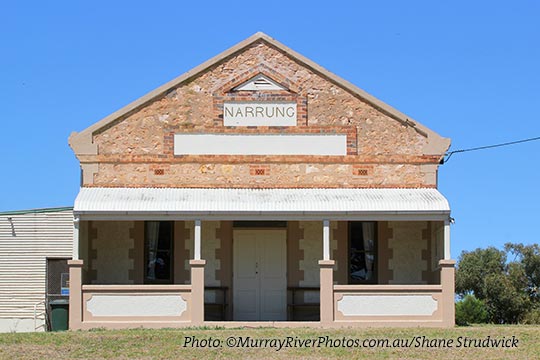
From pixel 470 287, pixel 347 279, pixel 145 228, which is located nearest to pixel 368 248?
pixel 347 279

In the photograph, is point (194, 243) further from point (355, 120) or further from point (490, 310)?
point (490, 310)

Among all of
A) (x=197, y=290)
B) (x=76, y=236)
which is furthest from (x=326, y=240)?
(x=76, y=236)

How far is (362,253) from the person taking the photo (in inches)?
1101

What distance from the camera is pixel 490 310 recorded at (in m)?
46.6

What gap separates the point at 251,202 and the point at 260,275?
253 centimetres

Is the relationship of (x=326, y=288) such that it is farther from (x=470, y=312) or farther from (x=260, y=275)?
(x=470, y=312)

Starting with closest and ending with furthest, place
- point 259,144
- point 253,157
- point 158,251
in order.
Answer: point 253,157, point 259,144, point 158,251

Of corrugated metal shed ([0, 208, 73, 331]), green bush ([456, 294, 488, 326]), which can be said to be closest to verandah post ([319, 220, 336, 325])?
corrugated metal shed ([0, 208, 73, 331])

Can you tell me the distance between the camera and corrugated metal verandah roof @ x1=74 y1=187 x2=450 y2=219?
25.9 meters

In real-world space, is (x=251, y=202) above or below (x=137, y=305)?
above

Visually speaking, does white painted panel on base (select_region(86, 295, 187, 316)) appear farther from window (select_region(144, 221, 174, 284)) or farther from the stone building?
window (select_region(144, 221, 174, 284))

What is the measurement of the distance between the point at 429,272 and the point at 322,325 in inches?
143

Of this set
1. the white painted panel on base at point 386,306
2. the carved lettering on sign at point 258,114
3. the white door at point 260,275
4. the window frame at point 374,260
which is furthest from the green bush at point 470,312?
the carved lettering on sign at point 258,114

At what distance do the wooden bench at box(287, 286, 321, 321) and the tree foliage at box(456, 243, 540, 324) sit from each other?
59.0 feet
